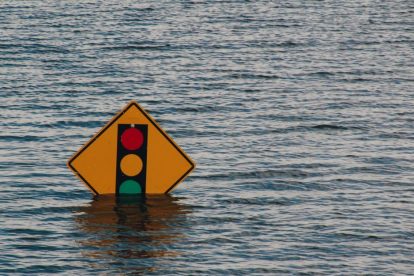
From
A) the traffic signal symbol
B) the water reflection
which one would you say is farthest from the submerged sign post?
the water reflection

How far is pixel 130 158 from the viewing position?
15945 millimetres

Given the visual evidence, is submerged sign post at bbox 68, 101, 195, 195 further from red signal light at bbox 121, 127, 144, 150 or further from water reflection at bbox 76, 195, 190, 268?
water reflection at bbox 76, 195, 190, 268

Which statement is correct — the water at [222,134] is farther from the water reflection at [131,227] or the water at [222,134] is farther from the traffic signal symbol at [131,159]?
the traffic signal symbol at [131,159]

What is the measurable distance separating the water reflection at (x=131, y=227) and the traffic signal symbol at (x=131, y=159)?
16 centimetres

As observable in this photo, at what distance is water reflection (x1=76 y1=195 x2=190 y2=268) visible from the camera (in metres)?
13.9

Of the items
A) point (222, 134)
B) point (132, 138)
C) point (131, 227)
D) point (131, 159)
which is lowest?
point (222, 134)

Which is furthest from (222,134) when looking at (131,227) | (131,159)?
(131,227)

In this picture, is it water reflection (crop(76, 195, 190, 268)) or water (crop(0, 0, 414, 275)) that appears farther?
water (crop(0, 0, 414, 275))

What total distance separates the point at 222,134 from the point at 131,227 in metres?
5.67

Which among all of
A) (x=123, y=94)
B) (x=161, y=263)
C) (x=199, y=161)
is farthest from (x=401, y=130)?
(x=161, y=263)

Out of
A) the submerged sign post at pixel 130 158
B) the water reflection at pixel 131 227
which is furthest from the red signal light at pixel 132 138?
the water reflection at pixel 131 227

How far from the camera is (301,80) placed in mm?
25578

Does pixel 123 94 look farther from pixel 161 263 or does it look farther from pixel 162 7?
pixel 162 7

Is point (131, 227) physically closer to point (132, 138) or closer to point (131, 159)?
point (131, 159)
